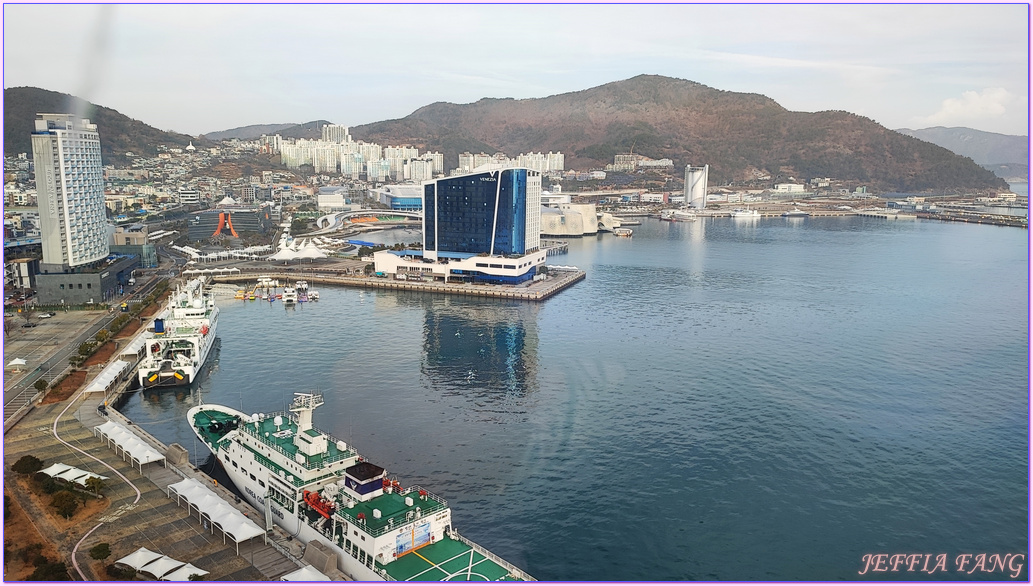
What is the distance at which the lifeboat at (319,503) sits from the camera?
11.7m

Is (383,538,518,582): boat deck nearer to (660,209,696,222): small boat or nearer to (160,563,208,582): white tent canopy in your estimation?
A: (160,563,208,582): white tent canopy

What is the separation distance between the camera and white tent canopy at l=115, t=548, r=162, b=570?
1063 centimetres

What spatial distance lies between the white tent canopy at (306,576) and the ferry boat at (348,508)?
1.79 ft

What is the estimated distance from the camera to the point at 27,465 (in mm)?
13797

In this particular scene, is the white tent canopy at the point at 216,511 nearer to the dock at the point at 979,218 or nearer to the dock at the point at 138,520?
the dock at the point at 138,520

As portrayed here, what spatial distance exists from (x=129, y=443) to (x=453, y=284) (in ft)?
71.1

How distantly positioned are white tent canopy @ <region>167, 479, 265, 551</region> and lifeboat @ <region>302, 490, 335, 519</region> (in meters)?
0.84

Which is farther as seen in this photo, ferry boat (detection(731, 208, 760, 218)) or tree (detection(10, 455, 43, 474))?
ferry boat (detection(731, 208, 760, 218))

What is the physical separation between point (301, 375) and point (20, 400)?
6.78 meters

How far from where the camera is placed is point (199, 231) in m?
50.1

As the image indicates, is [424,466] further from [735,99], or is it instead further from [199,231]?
[735,99]

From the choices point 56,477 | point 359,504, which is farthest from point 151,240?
point 359,504

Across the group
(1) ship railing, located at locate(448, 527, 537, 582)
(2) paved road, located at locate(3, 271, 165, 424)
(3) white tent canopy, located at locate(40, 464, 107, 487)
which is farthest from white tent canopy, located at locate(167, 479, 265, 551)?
(2) paved road, located at locate(3, 271, 165, 424)

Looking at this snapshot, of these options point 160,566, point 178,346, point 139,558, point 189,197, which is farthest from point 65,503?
point 189,197
